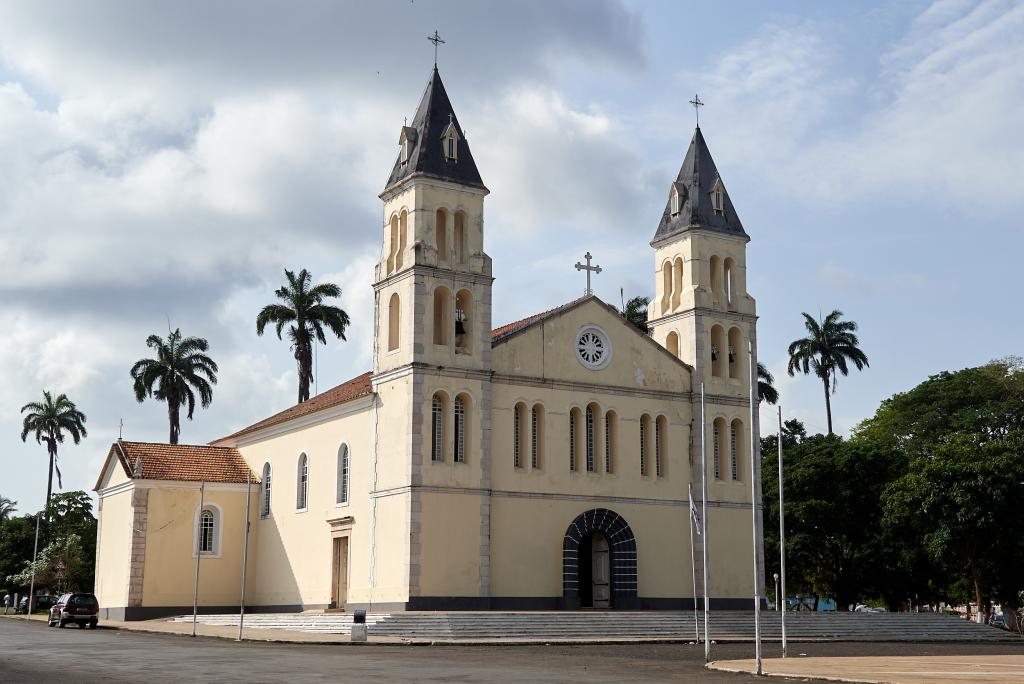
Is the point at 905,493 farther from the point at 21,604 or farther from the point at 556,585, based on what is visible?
the point at 21,604

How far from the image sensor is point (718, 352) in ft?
155

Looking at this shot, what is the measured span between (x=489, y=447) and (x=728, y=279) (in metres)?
12.5

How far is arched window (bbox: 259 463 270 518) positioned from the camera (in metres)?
51.2

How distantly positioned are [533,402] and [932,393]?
1281 inches

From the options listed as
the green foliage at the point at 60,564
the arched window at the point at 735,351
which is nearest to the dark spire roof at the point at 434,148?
the arched window at the point at 735,351

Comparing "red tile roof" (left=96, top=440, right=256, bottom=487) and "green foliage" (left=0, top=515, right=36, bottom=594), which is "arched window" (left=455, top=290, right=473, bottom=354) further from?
"green foliage" (left=0, top=515, right=36, bottom=594)

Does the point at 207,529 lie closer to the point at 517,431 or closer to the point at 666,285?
the point at 517,431

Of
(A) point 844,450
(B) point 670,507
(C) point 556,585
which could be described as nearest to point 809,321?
(A) point 844,450

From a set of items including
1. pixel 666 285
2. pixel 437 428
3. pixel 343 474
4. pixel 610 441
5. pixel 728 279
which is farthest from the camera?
pixel 666 285

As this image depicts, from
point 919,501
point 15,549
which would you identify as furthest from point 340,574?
point 15,549

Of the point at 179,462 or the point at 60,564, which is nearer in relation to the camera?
the point at 179,462

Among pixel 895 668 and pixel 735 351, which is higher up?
pixel 735 351

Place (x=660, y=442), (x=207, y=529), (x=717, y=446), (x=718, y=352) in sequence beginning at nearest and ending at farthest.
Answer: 1. (x=660, y=442)
2. (x=717, y=446)
3. (x=718, y=352)
4. (x=207, y=529)

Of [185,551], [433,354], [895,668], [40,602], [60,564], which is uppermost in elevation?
[433,354]
